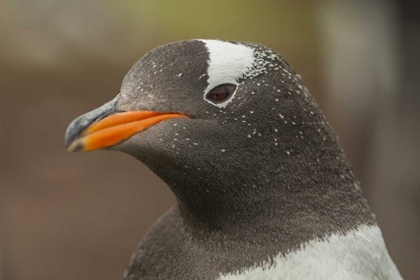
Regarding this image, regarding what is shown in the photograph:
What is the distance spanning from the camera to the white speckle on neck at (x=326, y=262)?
80 centimetres

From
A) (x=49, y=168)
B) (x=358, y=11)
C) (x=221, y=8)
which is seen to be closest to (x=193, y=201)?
(x=49, y=168)

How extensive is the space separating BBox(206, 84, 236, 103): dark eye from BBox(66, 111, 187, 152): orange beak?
5cm

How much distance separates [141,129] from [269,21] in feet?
6.26

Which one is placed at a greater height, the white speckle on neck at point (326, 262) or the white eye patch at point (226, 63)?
the white eye patch at point (226, 63)

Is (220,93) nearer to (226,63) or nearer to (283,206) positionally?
(226,63)

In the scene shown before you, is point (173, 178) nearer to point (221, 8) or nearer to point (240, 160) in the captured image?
point (240, 160)

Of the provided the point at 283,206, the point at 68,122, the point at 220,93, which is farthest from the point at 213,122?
the point at 68,122

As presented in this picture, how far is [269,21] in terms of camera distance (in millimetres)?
2570

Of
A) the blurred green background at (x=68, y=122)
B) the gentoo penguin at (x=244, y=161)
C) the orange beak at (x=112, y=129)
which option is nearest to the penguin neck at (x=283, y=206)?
the gentoo penguin at (x=244, y=161)

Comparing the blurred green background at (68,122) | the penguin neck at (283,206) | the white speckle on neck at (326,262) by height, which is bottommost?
the white speckle on neck at (326,262)

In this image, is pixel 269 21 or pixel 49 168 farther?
pixel 269 21

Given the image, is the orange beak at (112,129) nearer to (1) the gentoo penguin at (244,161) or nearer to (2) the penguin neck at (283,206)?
(1) the gentoo penguin at (244,161)

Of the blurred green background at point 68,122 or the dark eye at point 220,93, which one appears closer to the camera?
the dark eye at point 220,93

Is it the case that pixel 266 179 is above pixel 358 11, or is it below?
below
